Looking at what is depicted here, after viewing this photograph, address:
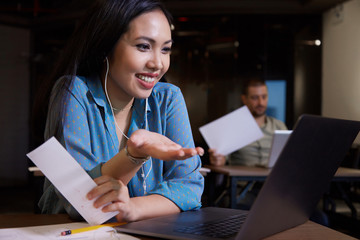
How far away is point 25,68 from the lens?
7.75 m

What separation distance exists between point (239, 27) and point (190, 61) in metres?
0.88

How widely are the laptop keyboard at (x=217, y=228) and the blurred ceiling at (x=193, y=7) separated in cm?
547

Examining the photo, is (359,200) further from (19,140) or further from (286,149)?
(19,140)

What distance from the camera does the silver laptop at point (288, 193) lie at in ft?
2.59

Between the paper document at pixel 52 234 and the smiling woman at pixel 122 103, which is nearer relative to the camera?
the paper document at pixel 52 234

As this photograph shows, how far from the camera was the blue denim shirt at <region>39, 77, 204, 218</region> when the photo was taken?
3.96 ft

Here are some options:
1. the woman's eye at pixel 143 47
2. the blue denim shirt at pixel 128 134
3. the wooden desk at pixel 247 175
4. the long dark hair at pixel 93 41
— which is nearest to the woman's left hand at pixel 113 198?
the blue denim shirt at pixel 128 134

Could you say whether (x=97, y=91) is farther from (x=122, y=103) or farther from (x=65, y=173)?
(x=65, y=173)

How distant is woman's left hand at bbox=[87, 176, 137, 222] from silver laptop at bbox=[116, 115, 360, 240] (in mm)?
46

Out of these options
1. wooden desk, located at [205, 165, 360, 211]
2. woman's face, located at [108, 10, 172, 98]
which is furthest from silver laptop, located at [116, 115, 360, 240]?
wooden desk, located at [205, 165, 360, 211]

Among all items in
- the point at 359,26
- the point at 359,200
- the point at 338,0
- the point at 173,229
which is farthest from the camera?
the point at 338,0

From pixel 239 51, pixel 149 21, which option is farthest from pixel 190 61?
pixel 149 21

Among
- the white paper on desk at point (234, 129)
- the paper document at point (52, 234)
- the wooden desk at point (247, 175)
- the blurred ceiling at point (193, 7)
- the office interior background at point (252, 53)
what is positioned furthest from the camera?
the office interior background at point (252, 53)

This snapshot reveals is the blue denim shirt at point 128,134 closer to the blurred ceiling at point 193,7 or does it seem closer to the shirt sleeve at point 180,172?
→ the shirt sleeve at point 180,172
